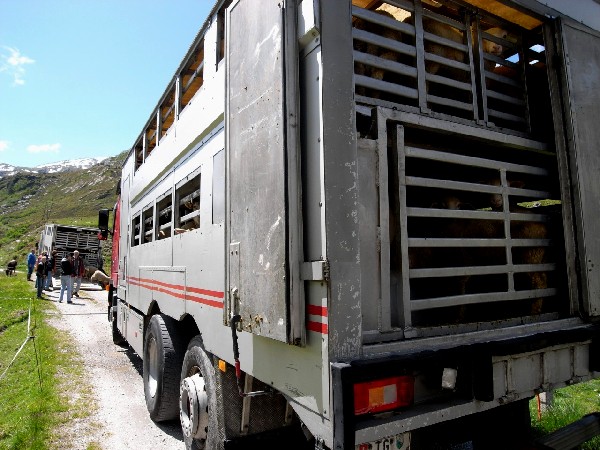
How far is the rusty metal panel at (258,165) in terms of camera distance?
2.17 metres

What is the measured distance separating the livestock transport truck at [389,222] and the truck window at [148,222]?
72.8 inches

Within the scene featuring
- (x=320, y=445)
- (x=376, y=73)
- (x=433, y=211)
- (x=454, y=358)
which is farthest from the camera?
(x=376, y=73)

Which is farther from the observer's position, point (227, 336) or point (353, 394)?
point (227, 336)

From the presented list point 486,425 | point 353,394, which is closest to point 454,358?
point 353,394

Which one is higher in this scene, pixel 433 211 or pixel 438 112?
pixel 438 112

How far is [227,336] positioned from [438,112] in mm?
1984

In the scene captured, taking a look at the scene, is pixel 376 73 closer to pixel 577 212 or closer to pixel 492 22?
pixel 492 22

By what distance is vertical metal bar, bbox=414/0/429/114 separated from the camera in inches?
105

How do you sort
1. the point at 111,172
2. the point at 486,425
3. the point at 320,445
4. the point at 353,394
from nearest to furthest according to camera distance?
the point at 353,394
the point at 320,445
the point at 486,425
the point at 111,172

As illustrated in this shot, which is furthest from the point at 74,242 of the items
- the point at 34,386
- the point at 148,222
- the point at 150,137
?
the point at 148,222

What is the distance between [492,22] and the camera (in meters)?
3.08

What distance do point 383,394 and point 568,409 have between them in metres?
3.73

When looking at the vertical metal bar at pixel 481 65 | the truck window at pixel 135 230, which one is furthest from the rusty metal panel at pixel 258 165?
the truck window at pixel 135 230

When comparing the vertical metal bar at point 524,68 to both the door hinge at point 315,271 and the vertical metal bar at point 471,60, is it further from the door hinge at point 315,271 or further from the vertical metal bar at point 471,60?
the door hinge at point 315,271
